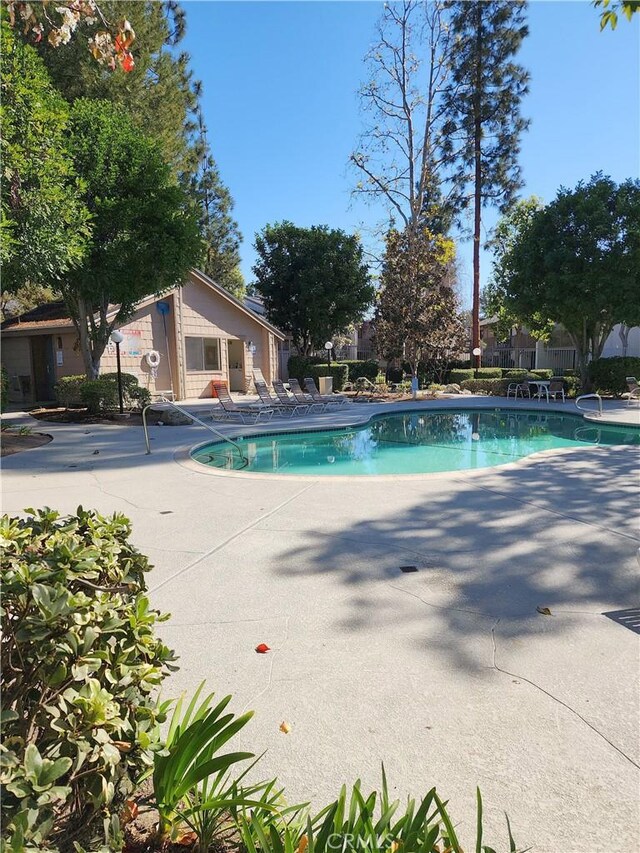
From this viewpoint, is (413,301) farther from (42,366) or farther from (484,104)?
(42,366)

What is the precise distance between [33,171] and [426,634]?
12269 millimetres

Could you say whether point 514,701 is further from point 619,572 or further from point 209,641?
point 619,572

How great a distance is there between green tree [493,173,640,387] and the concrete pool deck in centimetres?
1424

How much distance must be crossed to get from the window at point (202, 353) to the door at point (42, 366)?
5.18 metres

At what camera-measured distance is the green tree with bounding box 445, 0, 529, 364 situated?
26.8 m

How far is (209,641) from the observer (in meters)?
3.21

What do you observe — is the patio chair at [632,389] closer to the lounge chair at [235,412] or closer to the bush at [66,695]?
the lounge chair at [235,412]

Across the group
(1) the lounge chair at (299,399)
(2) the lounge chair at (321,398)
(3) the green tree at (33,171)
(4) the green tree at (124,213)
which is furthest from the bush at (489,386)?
(3) the green tree at (33,171)

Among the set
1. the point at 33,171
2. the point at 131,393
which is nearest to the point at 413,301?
the point at 131,393

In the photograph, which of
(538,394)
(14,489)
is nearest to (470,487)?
(14,489)

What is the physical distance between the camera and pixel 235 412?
16422 millimetres

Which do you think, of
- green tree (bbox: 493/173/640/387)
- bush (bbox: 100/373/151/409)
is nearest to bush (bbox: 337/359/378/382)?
green tree (bbox: 493/173/640/387)

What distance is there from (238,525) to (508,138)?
31.1 meters

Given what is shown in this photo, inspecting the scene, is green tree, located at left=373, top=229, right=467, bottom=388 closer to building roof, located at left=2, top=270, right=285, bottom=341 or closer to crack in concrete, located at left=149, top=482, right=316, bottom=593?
building roof, located at left=2, top=270, right=285, bottom=341
